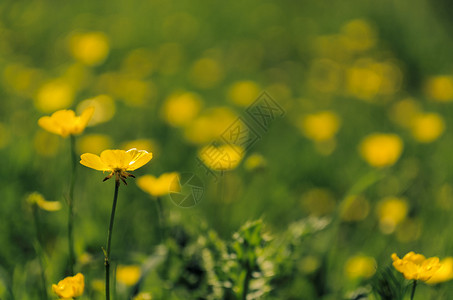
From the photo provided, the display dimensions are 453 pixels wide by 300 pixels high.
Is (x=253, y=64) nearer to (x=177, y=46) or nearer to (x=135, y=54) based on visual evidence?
(x=177, y=46)

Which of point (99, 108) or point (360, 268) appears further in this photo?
point (99, 108)

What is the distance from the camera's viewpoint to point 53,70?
3787 mm

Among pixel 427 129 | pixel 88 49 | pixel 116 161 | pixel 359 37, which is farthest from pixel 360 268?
pixel 359 37

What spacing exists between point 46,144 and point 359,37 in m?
3.32

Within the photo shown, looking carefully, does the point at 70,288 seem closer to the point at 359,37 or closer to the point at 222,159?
the point at 222,159

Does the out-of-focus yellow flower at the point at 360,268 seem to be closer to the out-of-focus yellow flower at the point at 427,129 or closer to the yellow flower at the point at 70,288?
the yellow flower at the point at 70,288

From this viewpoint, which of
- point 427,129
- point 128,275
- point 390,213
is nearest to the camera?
point 128,275

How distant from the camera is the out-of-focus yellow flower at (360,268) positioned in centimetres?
169

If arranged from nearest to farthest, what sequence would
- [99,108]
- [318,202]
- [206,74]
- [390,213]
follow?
[390,213] < [99,108] < [318,202] < [206,74]

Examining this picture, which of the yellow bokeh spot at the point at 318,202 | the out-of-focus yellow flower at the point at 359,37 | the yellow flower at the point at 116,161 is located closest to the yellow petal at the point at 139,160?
the yellow flower at the point at 116,161

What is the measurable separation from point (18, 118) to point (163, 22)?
2805 millimetres

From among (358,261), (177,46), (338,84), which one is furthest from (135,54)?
(358,261)

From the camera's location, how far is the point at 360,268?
5.66 ft

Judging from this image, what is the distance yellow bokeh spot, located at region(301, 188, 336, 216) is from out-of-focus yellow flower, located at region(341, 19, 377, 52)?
2423mm
